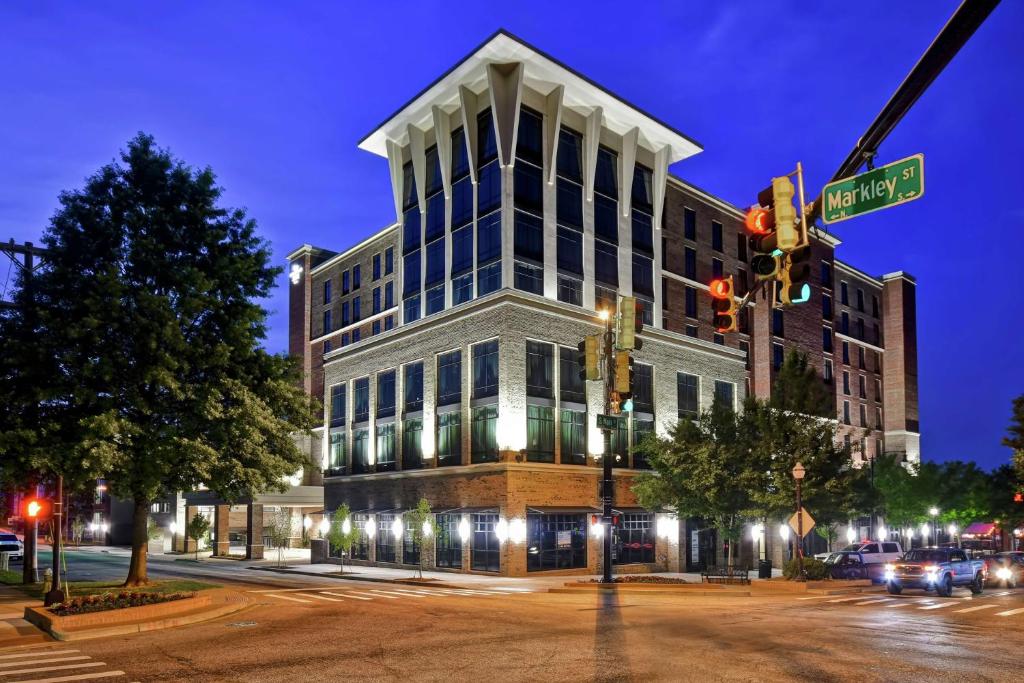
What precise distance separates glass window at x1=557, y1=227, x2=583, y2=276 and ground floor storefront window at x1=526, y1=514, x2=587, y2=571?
14.4m

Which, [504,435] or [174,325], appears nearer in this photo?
[174,325]

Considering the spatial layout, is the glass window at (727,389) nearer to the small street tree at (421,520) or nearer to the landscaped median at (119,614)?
the small street tree at (421,520)

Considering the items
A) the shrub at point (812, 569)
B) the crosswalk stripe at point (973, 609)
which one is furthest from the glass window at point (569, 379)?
the crosswalk stripe at point (973, 609)

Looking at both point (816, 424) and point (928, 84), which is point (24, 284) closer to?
point (928, 84)

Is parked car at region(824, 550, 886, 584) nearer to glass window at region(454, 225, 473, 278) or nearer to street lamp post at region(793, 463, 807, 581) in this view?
Answer: street lamp post at region(793, 463, 807, 581)

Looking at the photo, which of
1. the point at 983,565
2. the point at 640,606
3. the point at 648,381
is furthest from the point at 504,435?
the point at 983,565

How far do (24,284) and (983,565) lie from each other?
38.5m

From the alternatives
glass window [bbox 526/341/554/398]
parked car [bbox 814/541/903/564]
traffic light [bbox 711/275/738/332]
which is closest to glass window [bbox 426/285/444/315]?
glass window [bbox 526/341/554/398]

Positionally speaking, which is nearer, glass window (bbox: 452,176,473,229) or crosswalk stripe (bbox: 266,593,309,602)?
crosswalk stripe (bbox: 266,593,309,602)

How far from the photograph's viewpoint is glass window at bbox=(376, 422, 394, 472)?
5406 centimetres

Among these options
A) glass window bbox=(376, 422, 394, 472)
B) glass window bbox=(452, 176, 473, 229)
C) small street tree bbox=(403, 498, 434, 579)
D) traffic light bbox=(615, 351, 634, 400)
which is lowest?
small street tree bbox=(403, 498, 434, 579)

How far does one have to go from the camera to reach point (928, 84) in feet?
22.2

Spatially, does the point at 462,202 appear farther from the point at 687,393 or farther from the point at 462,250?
the point at 687,393

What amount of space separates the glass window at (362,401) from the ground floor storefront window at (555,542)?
655 inches
